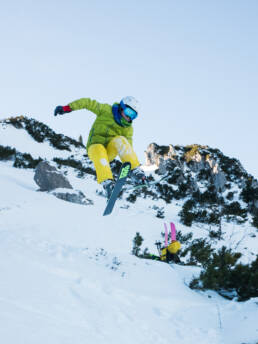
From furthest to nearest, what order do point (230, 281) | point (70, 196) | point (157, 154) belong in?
point (157, 154) → point (70, 196) → point (230, 281)

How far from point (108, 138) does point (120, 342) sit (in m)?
2.99

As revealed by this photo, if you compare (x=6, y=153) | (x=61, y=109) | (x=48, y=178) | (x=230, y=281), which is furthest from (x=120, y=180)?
(x=6, y=153)

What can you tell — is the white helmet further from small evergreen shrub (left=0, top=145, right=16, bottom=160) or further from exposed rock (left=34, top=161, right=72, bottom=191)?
small evergreen shrub (left=0, top=145, right=16, bottom=160)

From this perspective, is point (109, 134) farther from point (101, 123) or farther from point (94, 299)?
point (94, 299)

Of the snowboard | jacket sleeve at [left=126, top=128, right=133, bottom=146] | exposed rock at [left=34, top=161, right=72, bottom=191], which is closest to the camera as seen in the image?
the snowboard

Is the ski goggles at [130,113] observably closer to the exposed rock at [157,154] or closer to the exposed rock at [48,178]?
the exposed rock at [48,178]

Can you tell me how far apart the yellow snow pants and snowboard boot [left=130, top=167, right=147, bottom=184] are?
12 cm

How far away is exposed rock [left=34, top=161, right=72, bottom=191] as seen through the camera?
8674 mm

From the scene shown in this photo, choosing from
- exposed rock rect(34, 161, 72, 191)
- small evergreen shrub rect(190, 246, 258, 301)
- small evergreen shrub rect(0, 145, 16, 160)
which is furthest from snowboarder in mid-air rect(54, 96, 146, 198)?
small evergreen shrub rect(0, 145, 16, 160)

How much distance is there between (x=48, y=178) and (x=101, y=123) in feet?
17.4

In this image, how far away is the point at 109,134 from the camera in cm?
408

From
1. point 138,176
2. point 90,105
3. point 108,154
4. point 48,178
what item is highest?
point 90,105

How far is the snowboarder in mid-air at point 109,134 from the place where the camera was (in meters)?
3.86

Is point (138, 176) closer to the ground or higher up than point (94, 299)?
higher up
